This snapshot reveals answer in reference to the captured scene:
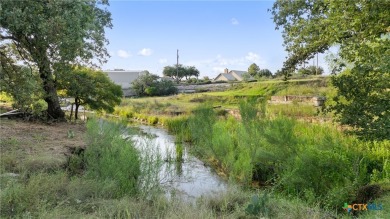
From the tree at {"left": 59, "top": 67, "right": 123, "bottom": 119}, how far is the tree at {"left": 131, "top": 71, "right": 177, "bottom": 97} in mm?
19951

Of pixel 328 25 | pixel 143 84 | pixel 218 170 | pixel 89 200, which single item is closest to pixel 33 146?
pixel 89 200

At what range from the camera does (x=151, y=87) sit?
34.4 meters

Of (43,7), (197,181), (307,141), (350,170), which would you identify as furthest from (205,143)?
(43,7)

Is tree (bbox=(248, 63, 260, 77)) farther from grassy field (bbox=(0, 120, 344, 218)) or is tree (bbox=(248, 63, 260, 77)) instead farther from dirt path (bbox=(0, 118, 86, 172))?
grassy field (bbox=(0, 120, 344, 218))

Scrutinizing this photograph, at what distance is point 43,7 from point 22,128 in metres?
5.20

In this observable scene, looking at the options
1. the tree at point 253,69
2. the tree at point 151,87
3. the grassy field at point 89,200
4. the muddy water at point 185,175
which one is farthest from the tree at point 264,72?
the grassy field at point 89,200

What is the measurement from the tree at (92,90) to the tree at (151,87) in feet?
65.5

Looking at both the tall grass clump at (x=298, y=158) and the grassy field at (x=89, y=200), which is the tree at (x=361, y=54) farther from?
the grassy field at (x=89, y=200)

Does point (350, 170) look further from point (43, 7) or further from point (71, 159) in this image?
point (43, 7)

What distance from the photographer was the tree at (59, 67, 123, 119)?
11791 mm

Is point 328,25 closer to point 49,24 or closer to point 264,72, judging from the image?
point 49,24

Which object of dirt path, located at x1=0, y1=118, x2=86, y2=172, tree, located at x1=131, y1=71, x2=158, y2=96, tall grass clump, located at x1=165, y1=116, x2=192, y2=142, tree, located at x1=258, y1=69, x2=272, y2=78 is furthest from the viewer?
tree, located at x1=258, y1=69, x2=272, y2=78

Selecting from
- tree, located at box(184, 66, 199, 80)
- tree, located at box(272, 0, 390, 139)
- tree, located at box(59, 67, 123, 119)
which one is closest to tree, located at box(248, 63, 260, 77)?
tree, located at box(184, 66, 199, 80)

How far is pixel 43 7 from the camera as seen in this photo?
17.2 ft
